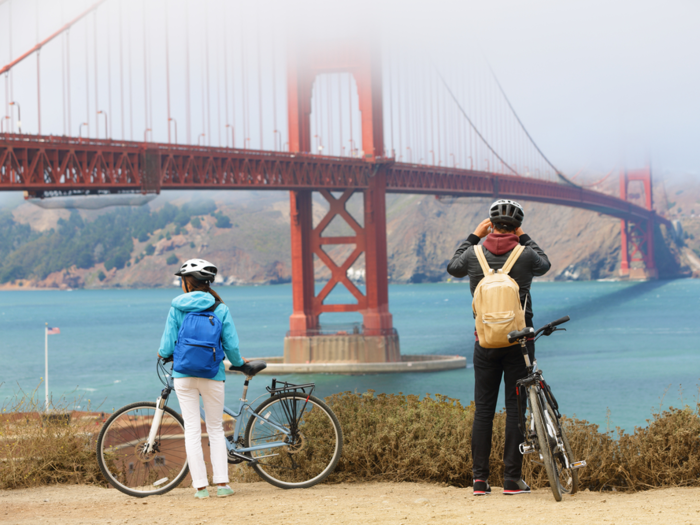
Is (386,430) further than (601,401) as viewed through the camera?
No

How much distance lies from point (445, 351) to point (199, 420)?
4397 cm

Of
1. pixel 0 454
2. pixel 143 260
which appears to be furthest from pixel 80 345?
pixel 143 260

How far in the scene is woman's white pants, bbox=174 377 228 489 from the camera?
15.6ft

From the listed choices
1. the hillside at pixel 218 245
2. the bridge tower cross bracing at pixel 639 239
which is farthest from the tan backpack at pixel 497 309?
the hillside at pixel 218 245

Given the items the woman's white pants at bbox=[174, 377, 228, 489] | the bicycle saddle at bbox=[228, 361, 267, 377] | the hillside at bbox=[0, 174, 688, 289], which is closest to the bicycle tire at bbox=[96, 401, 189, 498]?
the woman's white pants at bbox=[174, 377, 228, 489]

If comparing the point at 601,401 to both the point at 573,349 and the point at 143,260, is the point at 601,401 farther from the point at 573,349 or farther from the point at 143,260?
the point at 143,260

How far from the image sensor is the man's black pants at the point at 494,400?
447 centimetres

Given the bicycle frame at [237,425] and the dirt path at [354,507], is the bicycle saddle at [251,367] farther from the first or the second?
the dirt path at [354,507]

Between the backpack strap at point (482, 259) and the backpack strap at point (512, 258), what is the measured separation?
0.25ft

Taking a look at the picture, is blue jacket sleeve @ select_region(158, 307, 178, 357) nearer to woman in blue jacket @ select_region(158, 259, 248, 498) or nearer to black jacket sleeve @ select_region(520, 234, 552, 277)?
woman in blue jacket @ select_region(158, 259, 248, 498)

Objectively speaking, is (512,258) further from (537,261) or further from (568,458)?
(568,458)

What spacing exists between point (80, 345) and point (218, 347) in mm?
64996

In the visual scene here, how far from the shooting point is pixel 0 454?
5.59 meters

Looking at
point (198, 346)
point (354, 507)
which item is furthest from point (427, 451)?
point (198, 346)
